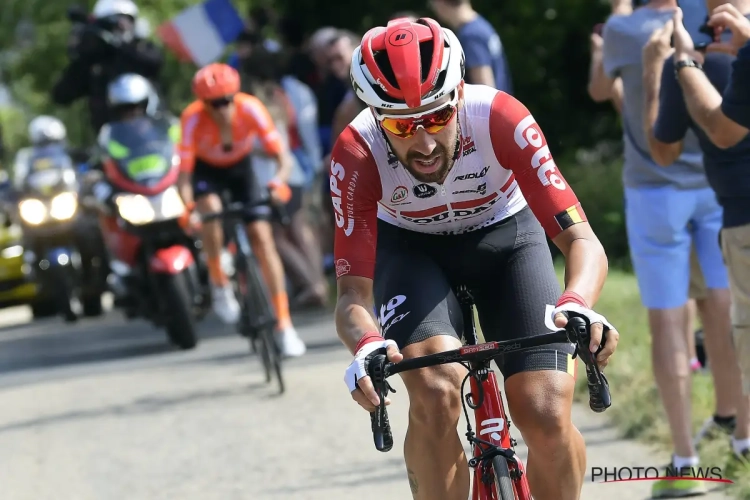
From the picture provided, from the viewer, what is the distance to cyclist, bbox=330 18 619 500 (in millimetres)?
4852

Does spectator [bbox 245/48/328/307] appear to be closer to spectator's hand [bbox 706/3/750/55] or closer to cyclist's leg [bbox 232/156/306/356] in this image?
cyclist's leg [bbox 232/156/306/356]

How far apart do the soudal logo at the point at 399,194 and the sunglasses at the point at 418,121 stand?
15.6 inches

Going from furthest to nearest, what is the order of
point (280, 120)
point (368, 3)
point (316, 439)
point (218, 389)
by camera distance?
point (368, 3) < point (280, 120) < point (218, 389) < point (316, 439)

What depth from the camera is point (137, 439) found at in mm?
9375

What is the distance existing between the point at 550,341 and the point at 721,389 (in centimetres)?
319

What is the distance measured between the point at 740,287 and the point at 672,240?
0.87 meters

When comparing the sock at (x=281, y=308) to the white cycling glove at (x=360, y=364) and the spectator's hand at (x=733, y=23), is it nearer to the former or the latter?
the spectator's hand at (x=733, y=23)

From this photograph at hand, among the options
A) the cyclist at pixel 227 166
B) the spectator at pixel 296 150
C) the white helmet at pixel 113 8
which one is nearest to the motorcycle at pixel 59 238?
the white helmet at pixel 113 8

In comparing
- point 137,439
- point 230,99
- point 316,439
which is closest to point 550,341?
point 316,439

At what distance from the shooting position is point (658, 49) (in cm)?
679

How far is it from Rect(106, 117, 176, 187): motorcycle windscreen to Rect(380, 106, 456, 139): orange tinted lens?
29.4ft

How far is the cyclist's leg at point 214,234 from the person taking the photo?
1160 centimetres

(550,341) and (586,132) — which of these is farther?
(586,132)

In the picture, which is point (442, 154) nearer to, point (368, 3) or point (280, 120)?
point (280, 120)
